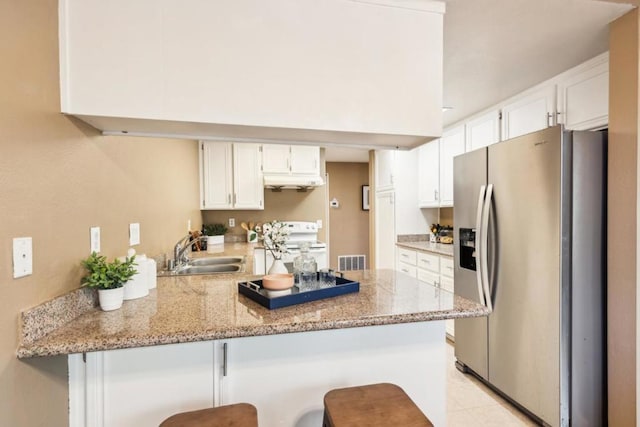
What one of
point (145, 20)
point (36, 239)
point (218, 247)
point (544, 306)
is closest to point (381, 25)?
point (145, 20)

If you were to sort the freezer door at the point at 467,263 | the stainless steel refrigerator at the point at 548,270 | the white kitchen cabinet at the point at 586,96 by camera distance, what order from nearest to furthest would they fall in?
the stainless steel refrigerator at the point at 548,270, the white kitchen cabinet at the point at 586,96, the freezer door at the point at 467,263

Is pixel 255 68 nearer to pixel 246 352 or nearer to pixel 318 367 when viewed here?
pixel 246 352

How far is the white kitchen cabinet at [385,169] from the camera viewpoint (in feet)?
14.2

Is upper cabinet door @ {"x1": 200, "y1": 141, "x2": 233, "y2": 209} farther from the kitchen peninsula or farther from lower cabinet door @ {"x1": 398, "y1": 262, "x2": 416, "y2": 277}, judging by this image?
the kitchen peninsula

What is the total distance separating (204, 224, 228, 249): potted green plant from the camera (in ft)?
11.6

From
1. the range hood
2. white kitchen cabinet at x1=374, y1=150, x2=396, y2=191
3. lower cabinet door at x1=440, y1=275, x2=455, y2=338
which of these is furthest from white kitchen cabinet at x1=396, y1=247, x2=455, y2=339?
the range hood

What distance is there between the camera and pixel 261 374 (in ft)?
4.24

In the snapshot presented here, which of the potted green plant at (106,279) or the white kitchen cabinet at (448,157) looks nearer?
the potted green plant at (106,279)

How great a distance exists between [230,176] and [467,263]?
2637 mm

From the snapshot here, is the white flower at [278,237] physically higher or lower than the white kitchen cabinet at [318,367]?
higher

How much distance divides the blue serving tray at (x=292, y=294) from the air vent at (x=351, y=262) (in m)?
4.35

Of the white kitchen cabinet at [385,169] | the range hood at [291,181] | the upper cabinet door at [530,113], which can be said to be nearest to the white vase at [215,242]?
the range hood at [291,181]

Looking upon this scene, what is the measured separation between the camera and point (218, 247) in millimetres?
3510

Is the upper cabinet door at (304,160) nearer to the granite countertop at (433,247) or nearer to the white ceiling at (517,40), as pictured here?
the granite countertop at (433,247)
